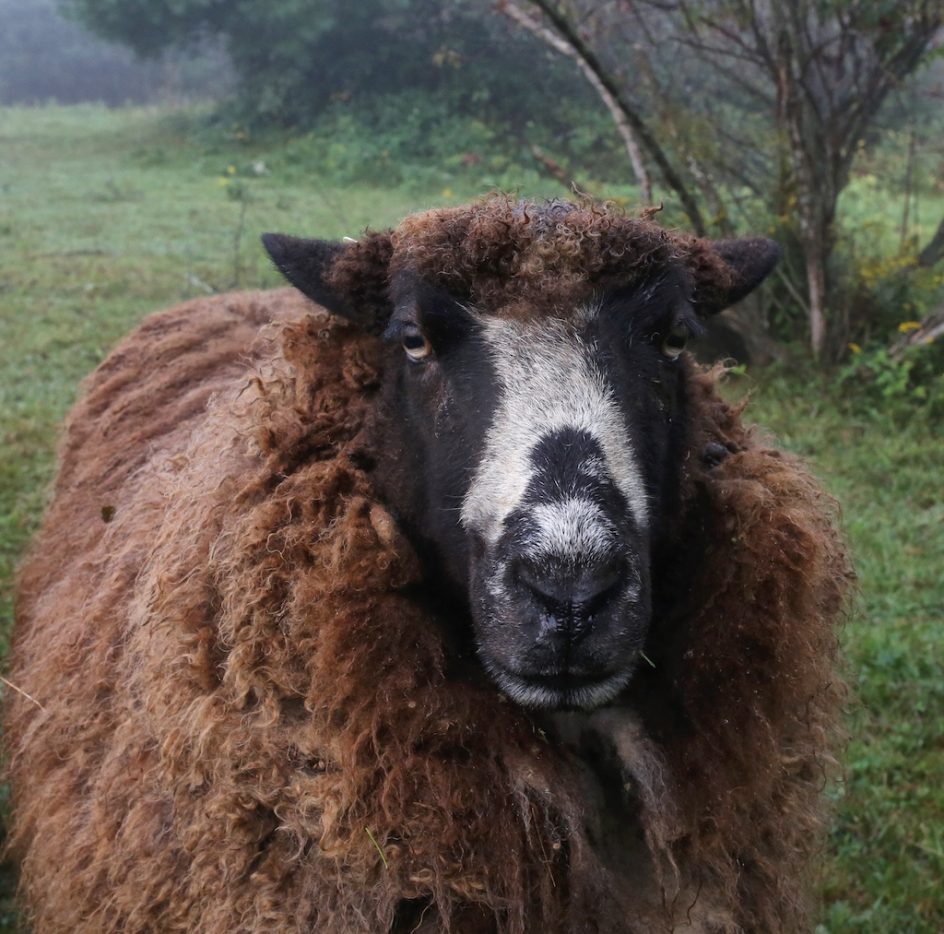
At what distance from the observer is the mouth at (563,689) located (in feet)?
7.09

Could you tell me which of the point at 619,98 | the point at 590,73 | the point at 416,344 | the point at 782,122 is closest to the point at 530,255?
the point at 416,344

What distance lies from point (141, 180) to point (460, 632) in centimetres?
1886

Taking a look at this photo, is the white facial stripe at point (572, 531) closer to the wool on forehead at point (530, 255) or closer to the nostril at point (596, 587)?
the nostril at point (596, 587)

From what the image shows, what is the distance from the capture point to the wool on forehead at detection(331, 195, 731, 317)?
7.81 ft

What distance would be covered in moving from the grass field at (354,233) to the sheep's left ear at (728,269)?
45.4 inches

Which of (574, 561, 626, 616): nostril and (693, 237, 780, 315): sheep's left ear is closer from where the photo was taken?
(574, 561, 626, 616): nostril

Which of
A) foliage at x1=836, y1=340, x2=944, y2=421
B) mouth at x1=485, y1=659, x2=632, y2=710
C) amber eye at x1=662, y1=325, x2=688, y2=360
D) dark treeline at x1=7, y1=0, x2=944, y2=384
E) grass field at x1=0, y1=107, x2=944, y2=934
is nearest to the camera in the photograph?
mouth at x1=485, y1=659, x2=632, y2=710

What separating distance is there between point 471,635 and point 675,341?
3.01 feet

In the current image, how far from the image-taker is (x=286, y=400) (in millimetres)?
2711

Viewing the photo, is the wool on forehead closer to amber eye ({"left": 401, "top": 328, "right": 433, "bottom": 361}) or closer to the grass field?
amber eye ({"left": 401, "top": 328, "right": 433, "bottom": 361})

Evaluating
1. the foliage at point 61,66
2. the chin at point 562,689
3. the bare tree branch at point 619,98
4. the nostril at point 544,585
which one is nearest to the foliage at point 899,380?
the bare tree branch at point 619,98

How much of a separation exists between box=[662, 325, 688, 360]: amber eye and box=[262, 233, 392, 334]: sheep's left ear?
0.72 metres

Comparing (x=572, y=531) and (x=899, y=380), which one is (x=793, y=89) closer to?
(x=899, y=380)

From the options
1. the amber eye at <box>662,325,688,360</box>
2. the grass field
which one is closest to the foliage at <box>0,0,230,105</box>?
the grass field
